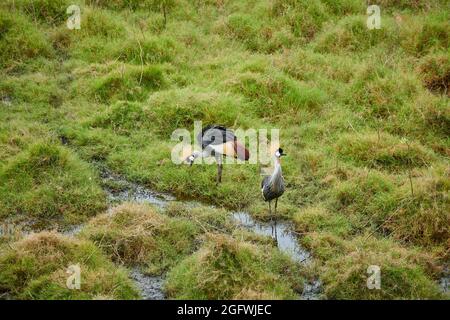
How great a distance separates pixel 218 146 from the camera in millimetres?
8109

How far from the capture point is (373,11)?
38.7 ft

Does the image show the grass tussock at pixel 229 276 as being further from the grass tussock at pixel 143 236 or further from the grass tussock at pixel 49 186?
the grass tussock at pixel 49 186

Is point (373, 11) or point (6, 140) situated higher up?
point (373, 11)

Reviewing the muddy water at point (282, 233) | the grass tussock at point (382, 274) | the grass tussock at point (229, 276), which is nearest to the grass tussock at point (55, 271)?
the grass tussock at point (229, 276)

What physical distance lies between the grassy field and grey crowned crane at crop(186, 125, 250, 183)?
0.24m

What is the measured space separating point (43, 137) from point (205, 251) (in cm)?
377

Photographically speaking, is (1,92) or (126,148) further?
(1,92)

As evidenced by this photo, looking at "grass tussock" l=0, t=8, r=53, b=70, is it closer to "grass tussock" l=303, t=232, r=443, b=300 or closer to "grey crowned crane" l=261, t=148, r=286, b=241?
"grey crowned crane" l=261, t=148, r=286, b=241

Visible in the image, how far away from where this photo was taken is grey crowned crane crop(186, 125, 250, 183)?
811 cm

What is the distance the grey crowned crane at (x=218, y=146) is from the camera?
8.11m

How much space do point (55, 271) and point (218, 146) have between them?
119 inches
